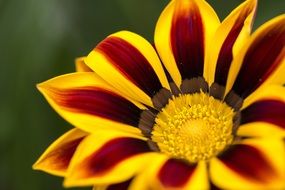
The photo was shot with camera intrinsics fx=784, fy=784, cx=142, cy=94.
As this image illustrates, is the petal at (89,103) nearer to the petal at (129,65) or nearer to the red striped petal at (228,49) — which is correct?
the petal at (129,65)

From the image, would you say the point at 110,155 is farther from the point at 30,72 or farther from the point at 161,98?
the point at 30,72

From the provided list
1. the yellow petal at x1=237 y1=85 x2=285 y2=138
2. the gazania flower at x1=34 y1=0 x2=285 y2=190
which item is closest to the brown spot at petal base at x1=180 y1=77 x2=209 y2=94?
the gazania flower at x1=34 y1=0 x2=285 y2=190

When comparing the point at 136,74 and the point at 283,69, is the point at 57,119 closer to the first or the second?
the point at 136,74

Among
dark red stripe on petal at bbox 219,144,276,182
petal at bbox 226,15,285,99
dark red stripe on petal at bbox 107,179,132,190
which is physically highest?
petal at bbox 226,15,285,99

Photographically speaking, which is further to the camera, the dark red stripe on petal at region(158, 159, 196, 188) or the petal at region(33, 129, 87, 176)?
the petal at region(33, 129, 87, 176)

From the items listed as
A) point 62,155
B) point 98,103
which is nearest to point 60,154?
point 62,155

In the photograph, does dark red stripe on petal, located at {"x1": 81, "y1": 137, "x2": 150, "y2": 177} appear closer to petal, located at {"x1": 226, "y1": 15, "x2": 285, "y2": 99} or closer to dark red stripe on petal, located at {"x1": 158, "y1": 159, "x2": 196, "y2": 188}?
dark red stripe on petal, located at {"x1": 158, "y1": 159, "x2": 196, "y2": 188}

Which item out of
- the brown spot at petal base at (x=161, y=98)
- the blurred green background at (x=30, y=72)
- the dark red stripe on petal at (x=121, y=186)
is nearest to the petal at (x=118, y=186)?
Answer: the dark red stripe on petal at (x=121, y=186)
